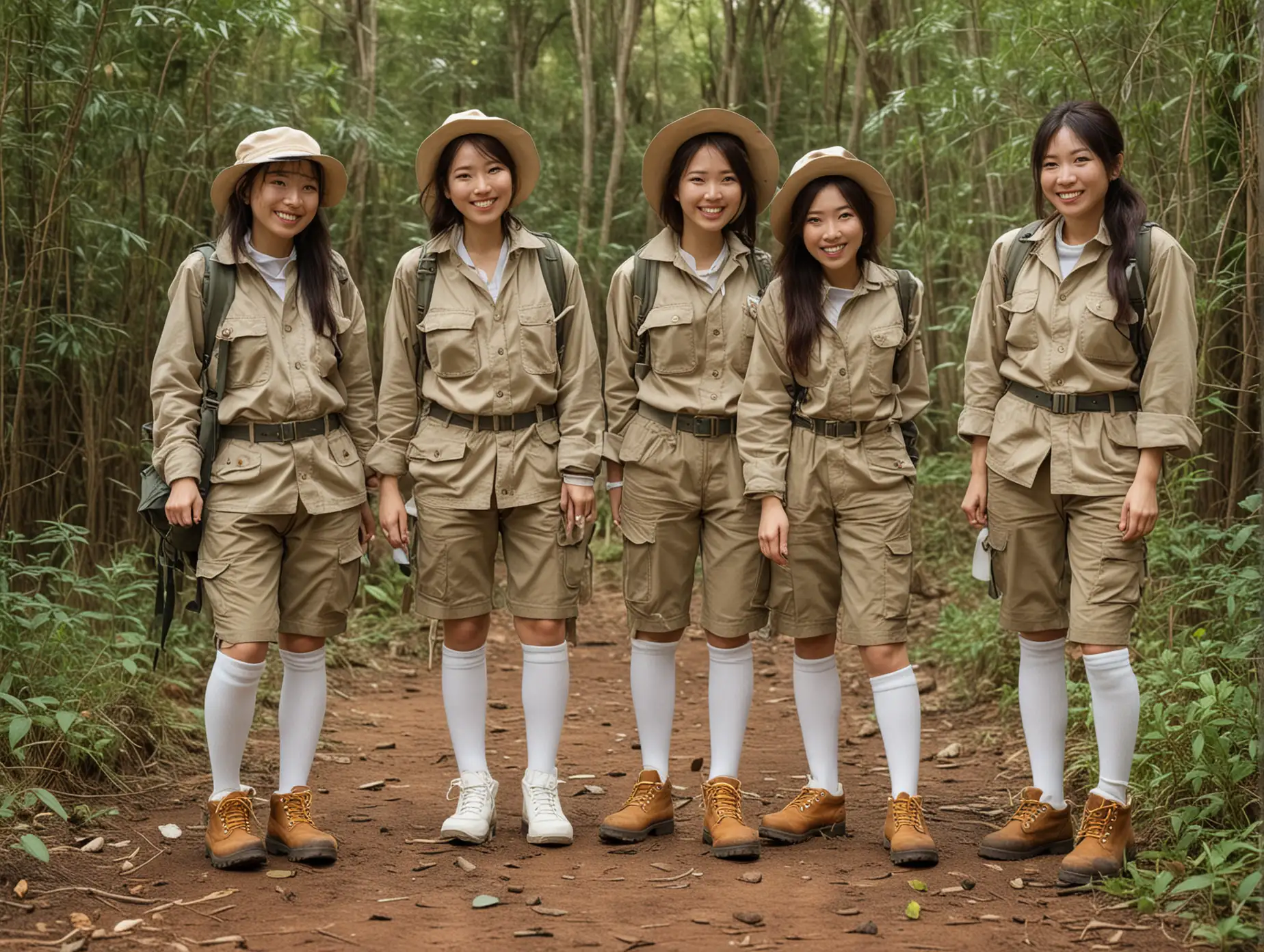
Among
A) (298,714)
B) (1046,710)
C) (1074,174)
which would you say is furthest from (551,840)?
(1074,174)

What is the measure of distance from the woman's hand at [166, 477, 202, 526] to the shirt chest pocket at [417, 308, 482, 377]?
72 cm

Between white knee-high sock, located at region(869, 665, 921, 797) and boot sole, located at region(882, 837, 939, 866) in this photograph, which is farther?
white knee-high sock, located at region(869, 665, 921, 797)

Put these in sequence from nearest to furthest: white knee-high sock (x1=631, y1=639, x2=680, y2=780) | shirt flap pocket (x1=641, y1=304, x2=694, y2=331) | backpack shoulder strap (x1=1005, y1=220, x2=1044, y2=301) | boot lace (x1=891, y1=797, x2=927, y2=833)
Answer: boot lace (x1=891, y1=797, x2=927, y2=833) < backpack shoulder strap (x1=1005, y1=220, x2=1044, y2=301) < shirt flap pocket (x1=641, y1=304, x2=694, y2=331) < white knee-high sock (x1=631, y1=639, x2=680, y2=780)

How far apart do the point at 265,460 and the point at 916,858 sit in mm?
1929

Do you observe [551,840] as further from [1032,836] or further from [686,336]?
[686,336]

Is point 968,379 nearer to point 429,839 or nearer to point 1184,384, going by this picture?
point 1184,384

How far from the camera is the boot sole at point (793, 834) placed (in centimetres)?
369

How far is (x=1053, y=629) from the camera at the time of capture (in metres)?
3.59

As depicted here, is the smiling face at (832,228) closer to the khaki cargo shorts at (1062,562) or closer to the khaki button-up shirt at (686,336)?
the khaki button-up shirt at (686,336)

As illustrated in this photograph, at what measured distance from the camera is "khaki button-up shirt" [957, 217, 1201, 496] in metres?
3.33

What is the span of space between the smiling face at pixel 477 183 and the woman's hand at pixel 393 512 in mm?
761

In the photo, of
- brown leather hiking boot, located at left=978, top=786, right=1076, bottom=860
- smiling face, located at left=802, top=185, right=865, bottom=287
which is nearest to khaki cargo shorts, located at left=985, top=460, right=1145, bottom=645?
brown leather hiking boot, located at left=978, top=786, right=1076, bottom=860

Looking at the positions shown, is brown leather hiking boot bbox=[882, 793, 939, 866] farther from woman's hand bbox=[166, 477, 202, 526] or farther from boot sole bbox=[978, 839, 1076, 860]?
woman's hand bbox=[166, 477, 202, 526]

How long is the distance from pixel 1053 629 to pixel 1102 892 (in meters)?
0.68
